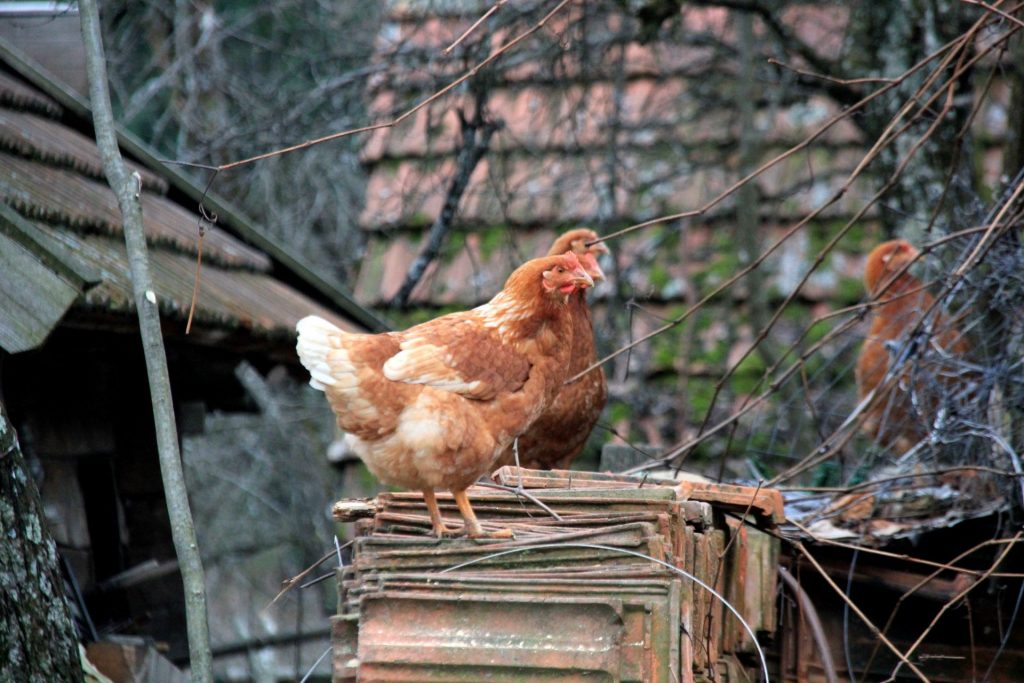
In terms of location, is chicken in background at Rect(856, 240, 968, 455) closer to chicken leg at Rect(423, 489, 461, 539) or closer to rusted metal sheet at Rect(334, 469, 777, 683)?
rusted metal sheet at Rect(334, 469, 777, 683)

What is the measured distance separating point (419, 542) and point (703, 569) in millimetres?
762

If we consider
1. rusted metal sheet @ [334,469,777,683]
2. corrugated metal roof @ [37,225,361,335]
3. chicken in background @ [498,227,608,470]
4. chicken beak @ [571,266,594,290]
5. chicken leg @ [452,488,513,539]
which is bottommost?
rusted metal sheet @ [334,469,777,683]

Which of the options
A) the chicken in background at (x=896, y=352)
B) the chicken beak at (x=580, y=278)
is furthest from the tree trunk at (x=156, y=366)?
the chicken in background at (x=896, y=352)

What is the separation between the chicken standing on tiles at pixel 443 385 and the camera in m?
3.00

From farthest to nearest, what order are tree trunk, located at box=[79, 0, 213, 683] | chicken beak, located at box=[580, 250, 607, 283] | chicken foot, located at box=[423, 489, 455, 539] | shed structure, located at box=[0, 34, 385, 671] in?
chicken beak, located at box=[580, 250, 607, 283] → shed structure, located at box=[0, 34, 385, 671] → chicken foot, located at box=[423, 489, 455, 539] → tree trunk, located at box=[79, 0, 213, 683]

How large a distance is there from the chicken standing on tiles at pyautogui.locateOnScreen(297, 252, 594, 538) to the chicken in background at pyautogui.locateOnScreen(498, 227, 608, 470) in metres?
1.11

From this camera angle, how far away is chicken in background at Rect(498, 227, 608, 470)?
4477 mm

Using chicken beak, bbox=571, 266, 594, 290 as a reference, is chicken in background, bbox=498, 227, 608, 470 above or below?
below

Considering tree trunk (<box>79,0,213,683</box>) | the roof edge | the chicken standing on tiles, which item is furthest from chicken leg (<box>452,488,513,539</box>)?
the roof edge

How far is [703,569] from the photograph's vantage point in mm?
3051

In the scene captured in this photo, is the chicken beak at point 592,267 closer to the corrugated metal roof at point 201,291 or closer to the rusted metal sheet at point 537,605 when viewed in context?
the rusted metal sheet at point 537,605

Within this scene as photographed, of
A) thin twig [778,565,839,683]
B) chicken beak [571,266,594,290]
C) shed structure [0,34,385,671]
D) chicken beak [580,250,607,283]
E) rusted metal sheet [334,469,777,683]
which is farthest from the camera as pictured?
chicken beak [580,250,607,283]

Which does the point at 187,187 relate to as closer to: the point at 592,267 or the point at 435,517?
the point at 592,267

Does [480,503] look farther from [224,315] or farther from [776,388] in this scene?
[224,315]
